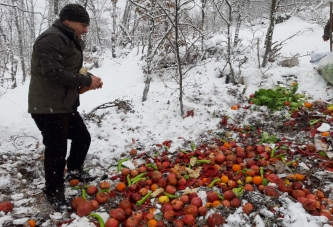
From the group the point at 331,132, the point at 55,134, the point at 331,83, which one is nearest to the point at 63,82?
the point at 55,134

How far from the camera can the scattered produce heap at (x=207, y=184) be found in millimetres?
2449

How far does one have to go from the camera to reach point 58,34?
88.0 inches

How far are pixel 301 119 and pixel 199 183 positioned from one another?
→ 100 inches

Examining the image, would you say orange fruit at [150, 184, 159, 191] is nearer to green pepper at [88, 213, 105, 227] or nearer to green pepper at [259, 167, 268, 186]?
green pepper at [88, 213, 105, 227]

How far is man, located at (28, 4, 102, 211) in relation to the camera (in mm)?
2174

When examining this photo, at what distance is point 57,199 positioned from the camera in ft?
8.38

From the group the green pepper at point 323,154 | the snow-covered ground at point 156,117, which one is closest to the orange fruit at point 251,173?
the snow-covered ground at point 156,117

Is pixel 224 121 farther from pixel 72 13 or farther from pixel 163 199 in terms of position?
pixel 72 13

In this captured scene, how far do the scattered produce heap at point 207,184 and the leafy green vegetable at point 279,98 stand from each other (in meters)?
0.76

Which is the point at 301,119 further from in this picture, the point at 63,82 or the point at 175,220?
the point at 63,82

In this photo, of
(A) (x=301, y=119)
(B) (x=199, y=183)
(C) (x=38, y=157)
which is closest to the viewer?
(B) (x=199, y=183)

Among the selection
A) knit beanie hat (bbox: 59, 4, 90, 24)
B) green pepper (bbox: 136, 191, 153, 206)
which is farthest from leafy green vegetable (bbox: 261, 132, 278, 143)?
knit beanie hat (bbox: 59, 4, 90, 24)

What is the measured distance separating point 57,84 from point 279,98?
4162 millimetres

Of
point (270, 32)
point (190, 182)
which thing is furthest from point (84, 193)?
point (270, 32)
